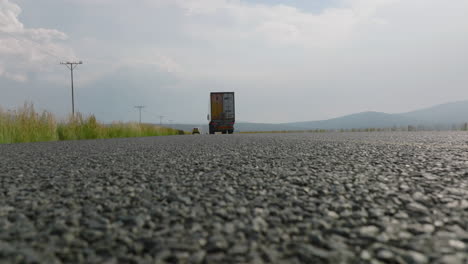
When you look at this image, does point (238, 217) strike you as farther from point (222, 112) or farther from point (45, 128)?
point (222, 112)

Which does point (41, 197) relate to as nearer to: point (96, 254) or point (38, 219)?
point (38, 219)

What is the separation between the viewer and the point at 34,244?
54.9 inches

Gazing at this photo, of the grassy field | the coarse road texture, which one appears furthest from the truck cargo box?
the coarse road texture

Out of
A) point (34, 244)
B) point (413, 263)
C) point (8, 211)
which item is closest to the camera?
point (413, 263)

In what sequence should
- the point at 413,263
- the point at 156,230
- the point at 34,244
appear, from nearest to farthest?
the point at 413,263 → the point at 34,244 → the point at 156,230

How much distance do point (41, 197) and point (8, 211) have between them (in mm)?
315

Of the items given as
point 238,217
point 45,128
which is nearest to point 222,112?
point 45,128

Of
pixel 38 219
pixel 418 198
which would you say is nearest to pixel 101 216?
pixel 38 219

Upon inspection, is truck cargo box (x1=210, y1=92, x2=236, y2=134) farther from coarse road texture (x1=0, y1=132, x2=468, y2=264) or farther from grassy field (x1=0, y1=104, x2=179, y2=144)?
coarse road texture (x1=0, y1=132, x2=468, y2=264)

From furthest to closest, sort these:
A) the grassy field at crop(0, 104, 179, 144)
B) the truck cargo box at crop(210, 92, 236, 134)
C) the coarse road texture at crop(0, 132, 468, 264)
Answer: the truck cargo box at crop(210, 92, 236, 134)
the grassy field at crop(0, 104, 179, 144)
the coarse road texture at crop(0, 132, 468, 264)

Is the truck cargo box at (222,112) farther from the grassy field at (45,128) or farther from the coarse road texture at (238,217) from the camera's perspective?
the coarse road texture at (238,217)

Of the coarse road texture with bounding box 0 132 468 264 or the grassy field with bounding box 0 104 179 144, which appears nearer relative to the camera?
the coarse road texture with bounding box 0 132 468 264

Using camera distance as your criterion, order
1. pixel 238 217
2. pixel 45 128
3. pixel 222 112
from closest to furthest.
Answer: pixel 238 217 < pixel 45 128 < pixel 222 112

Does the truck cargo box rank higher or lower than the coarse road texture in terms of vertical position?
higher
